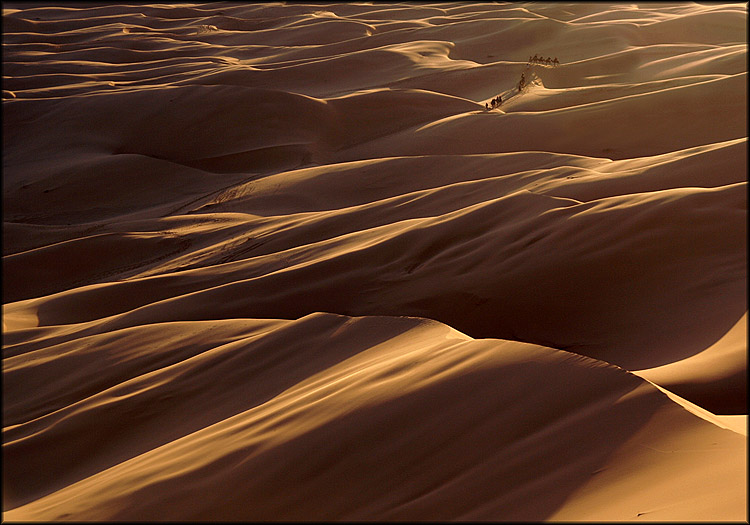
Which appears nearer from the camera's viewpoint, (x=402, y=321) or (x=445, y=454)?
(x=445, y=454)

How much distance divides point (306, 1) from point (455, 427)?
27.2 metres

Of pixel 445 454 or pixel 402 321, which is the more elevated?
pixel 445 454

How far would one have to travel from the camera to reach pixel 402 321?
301 centimetres

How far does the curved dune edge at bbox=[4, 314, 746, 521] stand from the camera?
1.56 m

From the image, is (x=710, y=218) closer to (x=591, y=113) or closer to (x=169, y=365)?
(x=169, y=365)

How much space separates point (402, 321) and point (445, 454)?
1262mm

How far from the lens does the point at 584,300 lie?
304 cm

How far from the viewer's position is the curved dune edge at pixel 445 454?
1.56 m

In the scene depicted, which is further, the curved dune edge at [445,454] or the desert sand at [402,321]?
the desert sand at [402,321]

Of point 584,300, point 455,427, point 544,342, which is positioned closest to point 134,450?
point 455,427

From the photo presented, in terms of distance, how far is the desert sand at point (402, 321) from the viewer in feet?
5.64

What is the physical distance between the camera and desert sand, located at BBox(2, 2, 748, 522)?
1720 millimetres

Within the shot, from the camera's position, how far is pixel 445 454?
1771mm

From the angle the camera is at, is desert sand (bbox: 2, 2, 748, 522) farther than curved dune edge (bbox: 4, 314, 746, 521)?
Yes
